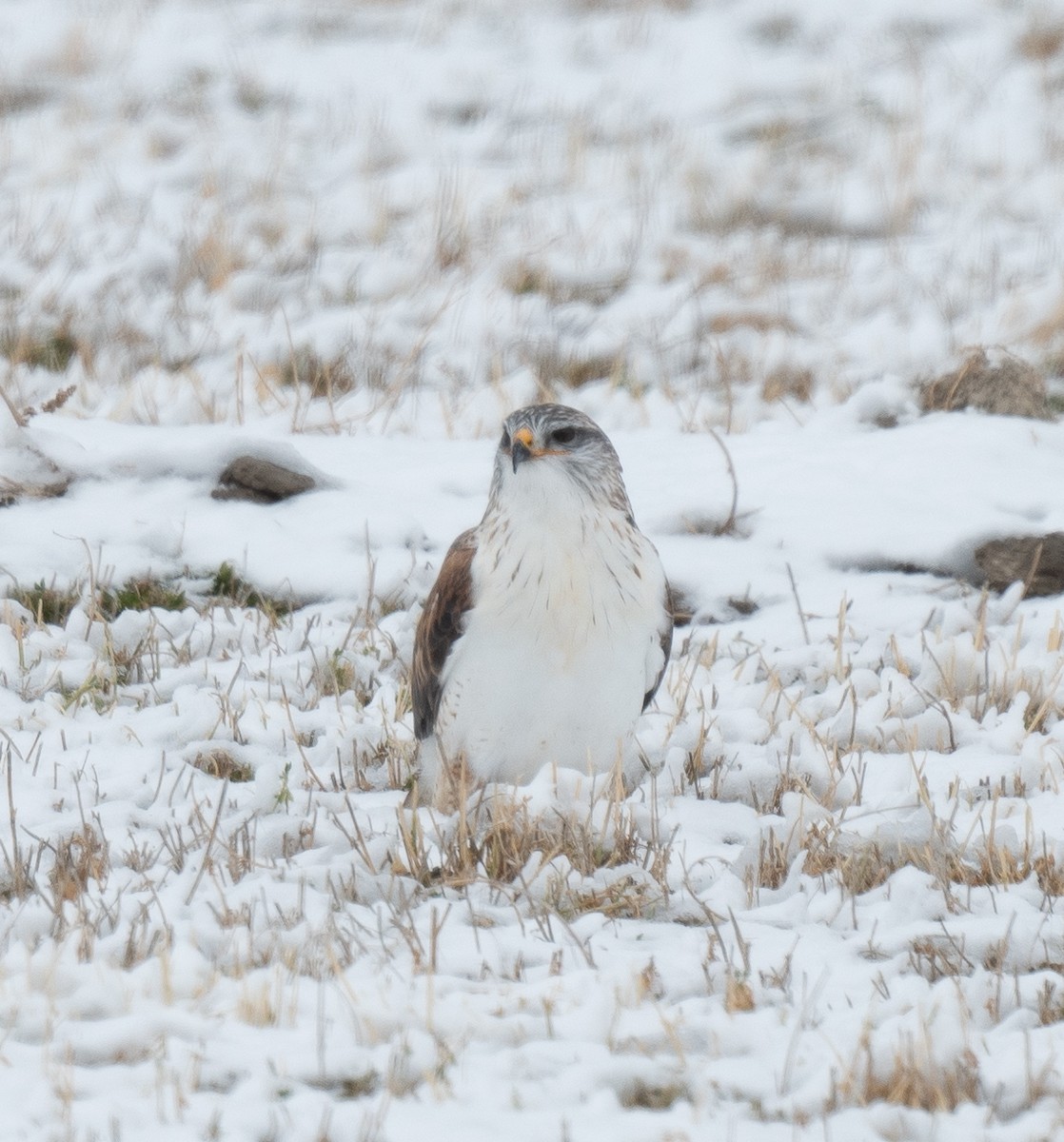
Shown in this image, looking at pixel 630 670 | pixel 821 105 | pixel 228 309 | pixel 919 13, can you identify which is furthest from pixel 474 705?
pixel 919 13

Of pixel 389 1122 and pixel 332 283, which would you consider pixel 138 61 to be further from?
pixel 389 1122

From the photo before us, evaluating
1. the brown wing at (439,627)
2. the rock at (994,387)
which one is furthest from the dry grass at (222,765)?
the rock at (994,387)

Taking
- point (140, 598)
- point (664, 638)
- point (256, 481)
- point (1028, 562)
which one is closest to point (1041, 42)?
point (1028, 562)

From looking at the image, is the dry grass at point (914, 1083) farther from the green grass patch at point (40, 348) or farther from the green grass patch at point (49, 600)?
the green grass patch at point (40, 348)

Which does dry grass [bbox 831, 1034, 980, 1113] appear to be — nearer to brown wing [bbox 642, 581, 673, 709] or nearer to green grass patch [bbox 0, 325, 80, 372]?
brown wing [bbox 642, 581, 673, 709]

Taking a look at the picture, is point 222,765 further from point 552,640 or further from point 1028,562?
point 1028,562

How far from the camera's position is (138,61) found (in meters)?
14.4

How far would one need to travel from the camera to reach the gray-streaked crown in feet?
13.4

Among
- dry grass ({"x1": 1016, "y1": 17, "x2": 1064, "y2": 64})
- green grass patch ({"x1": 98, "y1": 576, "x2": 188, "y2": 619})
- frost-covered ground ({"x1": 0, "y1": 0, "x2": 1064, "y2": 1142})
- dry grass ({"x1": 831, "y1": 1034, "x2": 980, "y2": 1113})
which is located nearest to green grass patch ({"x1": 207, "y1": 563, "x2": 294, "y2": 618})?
frost-covered ground ({"x1": 0, "y1": 0, "x2": 1064, "y2": 1142})

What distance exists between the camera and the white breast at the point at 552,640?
4.00 meters

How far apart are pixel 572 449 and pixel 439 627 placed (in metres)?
0.56

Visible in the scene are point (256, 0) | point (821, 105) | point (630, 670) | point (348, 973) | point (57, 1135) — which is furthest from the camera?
point (256, 0)

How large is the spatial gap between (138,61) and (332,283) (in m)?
5.38

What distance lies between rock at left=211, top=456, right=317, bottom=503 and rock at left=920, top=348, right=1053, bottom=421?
2.78m
